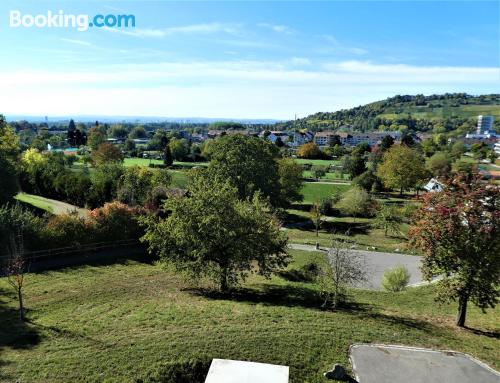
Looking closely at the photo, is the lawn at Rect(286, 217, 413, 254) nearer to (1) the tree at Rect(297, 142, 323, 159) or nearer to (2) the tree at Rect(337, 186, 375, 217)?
(2) the tree at Rect(337, 186, 375, 217)

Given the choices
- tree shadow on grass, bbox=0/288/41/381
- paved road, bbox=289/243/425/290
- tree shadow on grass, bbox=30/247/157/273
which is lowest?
paved road, bbox=289/243/425/290

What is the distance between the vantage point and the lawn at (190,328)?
12.8 metres

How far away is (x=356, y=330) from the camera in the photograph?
15.0m

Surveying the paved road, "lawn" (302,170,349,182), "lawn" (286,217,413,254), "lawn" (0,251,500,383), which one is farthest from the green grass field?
"lawn" (302,170,349,182)

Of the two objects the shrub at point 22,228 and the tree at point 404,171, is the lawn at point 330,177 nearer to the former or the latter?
the tree at point 404,171

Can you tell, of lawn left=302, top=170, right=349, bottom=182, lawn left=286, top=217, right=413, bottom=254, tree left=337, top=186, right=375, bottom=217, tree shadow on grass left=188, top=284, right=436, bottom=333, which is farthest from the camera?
lawn left=302, top=170, right=349, bottom=182

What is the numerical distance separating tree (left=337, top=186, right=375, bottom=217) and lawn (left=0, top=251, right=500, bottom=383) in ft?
87.3

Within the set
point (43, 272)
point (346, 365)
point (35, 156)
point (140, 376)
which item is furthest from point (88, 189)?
point (346, 365)

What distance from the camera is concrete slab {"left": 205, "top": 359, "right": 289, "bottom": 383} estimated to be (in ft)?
37.6

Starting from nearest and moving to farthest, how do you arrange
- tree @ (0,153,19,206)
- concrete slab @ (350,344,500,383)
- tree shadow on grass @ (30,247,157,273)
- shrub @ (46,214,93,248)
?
concrete slab @ (350,344,500,383) → tree shadow on grass @ (30,247,157,273) → shrub @ (46,214,93,248) → tree @ (0,153,19,206)

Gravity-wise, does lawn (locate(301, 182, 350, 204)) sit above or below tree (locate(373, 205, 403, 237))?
below

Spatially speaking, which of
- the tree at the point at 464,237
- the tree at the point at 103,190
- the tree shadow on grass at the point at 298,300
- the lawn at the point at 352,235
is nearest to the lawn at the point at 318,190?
the lawn at the point at 352,235

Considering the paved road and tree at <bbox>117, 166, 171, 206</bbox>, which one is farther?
tree at <bbox>117, 166, 171, 206</bbox>

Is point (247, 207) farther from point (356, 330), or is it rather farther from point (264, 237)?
point (356, 330)
